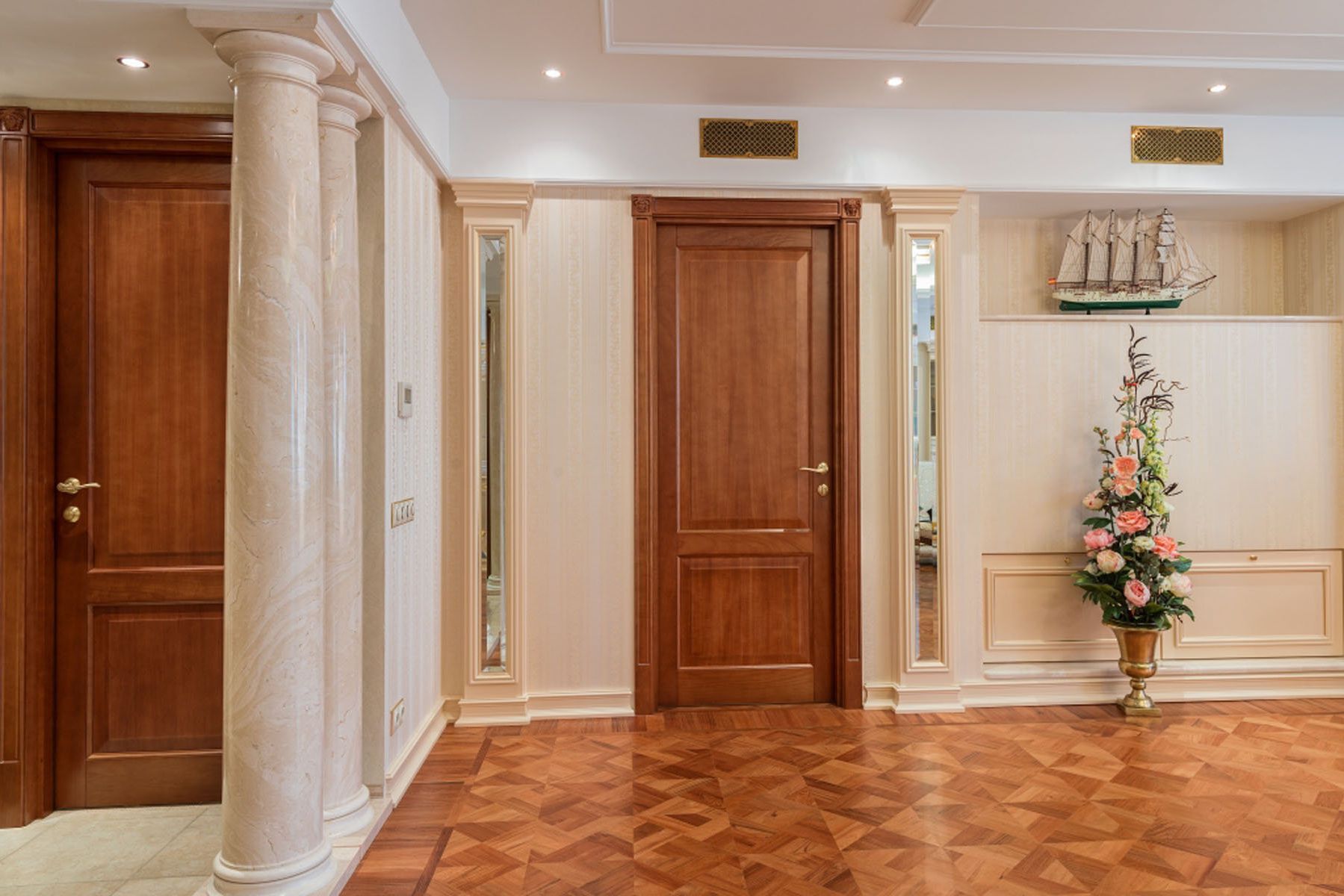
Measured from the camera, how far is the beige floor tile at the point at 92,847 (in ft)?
7.82

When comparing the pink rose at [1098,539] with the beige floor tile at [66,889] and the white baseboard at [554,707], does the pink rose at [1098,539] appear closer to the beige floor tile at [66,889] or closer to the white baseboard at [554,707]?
the white baseboard at [554,707]

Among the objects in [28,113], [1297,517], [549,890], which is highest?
[28,113]

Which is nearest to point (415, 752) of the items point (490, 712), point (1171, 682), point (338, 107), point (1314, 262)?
point (490, 712)

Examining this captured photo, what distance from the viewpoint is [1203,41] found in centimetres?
321

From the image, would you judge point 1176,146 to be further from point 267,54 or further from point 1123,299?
point 267,54

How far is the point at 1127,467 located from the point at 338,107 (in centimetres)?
348

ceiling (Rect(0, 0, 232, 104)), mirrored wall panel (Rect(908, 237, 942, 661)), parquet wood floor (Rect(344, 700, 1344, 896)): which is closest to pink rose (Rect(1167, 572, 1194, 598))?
parquet wood floor (Rect(344, 700, 1344, 896))

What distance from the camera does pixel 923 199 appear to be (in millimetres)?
3787

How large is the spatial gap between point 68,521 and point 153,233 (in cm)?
100

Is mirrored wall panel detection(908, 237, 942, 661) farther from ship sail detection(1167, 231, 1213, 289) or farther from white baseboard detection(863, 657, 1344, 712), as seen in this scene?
ship sail detection(1167, 231, 1213, 289)

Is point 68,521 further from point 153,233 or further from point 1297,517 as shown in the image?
point 1297,517

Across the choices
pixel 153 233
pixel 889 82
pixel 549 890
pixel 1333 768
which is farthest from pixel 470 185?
pixel 1333 768

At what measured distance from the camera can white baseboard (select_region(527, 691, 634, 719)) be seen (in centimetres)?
374

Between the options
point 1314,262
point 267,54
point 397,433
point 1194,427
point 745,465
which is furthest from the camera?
point 1314,262
